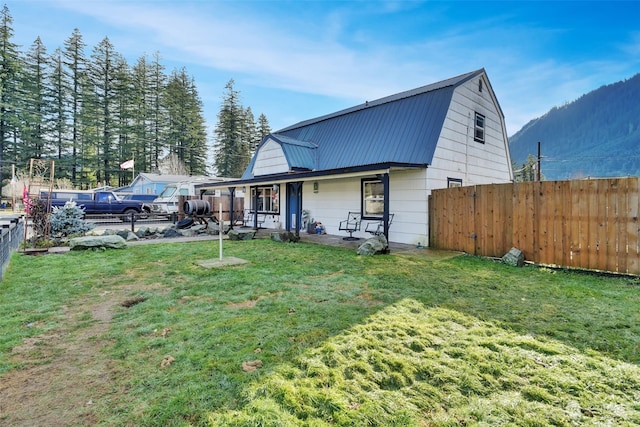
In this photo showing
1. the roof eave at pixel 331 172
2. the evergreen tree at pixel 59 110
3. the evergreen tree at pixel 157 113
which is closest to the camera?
the roof eave at pixel 331 172

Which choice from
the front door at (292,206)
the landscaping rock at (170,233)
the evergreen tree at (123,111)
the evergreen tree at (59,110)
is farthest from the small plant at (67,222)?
the evergreen tree at (123,111)

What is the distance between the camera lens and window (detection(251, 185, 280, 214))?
1441cm

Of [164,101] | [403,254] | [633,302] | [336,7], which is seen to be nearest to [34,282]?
[403,254]

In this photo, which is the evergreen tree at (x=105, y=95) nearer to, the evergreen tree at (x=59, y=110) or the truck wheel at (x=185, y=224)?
the evergreen tree at (x=59, y=110)

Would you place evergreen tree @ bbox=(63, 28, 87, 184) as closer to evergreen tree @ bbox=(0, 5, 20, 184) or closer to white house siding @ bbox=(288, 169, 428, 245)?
evergreen tree @ bbox=(0, 5, 20, 184)

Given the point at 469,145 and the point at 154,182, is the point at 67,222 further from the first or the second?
the point at 154,182

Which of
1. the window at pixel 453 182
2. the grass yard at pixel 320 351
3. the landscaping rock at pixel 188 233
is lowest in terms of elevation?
the grass yard at pixel 320 351

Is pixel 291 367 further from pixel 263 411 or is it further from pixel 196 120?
pixel 196 120

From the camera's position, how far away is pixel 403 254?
7.78 metres

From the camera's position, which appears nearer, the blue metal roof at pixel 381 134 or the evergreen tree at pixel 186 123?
the blue metal roof at pixel 381 134

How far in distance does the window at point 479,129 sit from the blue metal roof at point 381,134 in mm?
1553

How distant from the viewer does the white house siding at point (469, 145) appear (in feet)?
31.8

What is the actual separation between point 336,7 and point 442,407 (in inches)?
495

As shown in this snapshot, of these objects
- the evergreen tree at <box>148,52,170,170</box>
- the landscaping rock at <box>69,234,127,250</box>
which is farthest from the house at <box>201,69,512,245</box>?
the evergreen tree at <box>148,52,170,170</box>
